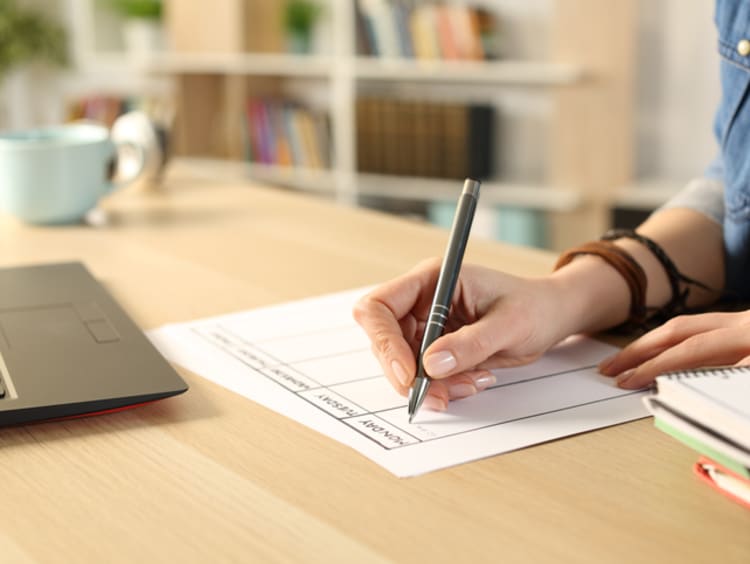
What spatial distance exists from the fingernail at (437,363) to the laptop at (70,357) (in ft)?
0.53

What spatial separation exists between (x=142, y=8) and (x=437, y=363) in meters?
3.50

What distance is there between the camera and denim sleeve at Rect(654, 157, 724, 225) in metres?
0.88

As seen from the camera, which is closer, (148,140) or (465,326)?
(465,326)

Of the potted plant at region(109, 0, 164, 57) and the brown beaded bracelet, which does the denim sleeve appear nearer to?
the brown beaded bracelet

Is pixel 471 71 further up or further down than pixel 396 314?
further up

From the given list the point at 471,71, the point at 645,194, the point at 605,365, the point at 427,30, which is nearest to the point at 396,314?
the point at 605,365

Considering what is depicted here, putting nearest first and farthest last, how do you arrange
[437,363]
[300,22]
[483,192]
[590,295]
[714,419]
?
[714,419] < [437,363] < [590,295] < [483,192] < [300,22]

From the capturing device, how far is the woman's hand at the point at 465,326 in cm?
59

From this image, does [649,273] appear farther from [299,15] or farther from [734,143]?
[299,15]

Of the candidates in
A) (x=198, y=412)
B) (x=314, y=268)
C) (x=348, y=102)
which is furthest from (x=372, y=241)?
(x=348, y=102)

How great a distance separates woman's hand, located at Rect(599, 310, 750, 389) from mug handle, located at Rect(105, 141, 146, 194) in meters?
0.84

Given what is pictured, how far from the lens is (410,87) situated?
3.36 metres

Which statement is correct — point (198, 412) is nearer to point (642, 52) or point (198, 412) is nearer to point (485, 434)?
point (485, 434)

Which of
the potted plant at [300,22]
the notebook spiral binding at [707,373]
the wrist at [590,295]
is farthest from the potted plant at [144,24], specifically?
the notebook spiral binding at [707,373]
